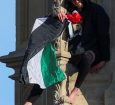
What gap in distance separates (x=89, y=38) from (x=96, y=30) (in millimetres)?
163

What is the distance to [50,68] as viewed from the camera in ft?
48.7

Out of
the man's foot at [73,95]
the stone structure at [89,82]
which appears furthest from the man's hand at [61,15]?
the man's foot at [73,95]

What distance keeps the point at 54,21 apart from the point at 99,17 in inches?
27.7

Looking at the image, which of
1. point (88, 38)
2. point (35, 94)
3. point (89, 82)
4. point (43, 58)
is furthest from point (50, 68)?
point (89, 82)

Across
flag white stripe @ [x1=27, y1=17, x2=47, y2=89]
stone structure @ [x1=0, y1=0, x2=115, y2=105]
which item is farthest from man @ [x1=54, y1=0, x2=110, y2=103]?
flag white stripe @ [x1=27, y1=17, x2=47, y2=89]

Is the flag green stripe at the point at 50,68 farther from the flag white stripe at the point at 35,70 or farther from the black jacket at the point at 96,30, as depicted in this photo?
the black jacket at the point at 96,30

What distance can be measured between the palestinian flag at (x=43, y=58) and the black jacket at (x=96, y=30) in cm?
40

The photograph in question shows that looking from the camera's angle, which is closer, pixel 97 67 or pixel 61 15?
pixel 61 15

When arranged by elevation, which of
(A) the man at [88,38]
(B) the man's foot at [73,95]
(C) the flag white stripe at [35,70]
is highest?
(A) the man at [88,38]

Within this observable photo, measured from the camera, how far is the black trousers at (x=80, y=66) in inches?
583

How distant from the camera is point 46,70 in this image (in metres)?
14.9

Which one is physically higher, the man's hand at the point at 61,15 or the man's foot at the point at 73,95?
the man's hand at the point at 61,15

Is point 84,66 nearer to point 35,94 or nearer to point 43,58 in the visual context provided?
point 43,58

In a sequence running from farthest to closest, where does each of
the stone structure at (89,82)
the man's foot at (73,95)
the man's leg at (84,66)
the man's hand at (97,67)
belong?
1. the man's hand at (97,67)
2. the man's leg at (84,66)
3. the stone structure at (89,82)
4. the man's foot at (73,95)
